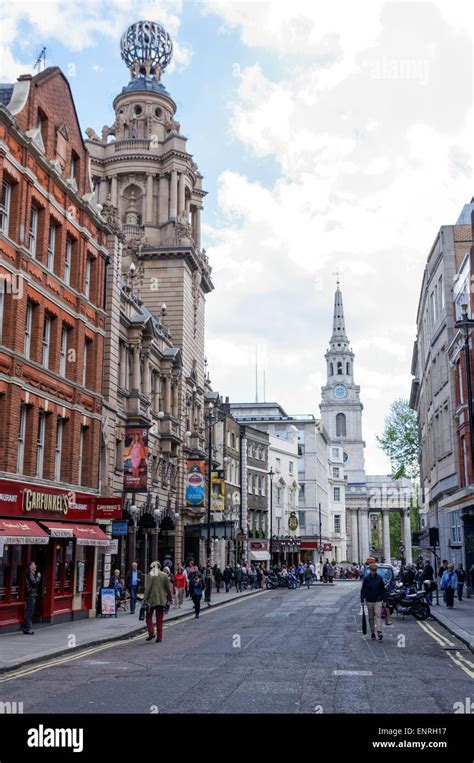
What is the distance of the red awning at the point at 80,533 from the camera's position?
80.0ft

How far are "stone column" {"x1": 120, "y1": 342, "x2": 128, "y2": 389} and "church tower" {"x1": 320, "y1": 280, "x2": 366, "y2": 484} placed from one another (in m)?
125

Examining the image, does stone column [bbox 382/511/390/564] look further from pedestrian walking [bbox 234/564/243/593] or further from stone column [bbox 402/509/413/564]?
pedestrian walking [bbox 234/564/243/593]

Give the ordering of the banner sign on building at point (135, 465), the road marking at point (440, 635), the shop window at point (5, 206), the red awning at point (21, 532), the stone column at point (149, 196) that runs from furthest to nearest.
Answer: the stone column at point (149, 196) < the banner sign on building at point (135, 465) < the shop window at point (5, 206) < the red awning at point (21, 532) < the road marking at point (440, 635)

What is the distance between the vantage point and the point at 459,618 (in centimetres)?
2536

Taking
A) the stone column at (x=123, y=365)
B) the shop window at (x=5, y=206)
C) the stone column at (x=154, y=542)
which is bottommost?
the stone column at (x=154, y=542)

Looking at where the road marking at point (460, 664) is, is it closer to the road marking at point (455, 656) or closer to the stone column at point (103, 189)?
the road marking at point (455, 656)

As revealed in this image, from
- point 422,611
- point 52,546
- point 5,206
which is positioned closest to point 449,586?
point 422,611

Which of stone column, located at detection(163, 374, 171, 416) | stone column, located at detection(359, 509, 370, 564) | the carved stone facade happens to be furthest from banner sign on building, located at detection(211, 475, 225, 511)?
stone column, located at detection(359, 509, 370, 564)

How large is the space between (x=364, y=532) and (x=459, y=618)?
12872cm

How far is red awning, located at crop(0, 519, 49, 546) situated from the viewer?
67.7 feet

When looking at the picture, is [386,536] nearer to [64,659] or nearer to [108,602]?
[108,602]

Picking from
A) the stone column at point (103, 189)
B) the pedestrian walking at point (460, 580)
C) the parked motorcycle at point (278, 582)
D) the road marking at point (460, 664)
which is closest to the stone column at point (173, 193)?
the stone column at point (103, 189)

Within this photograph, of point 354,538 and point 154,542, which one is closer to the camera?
point 154,542

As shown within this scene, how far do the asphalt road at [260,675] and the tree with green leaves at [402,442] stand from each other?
162 ft
